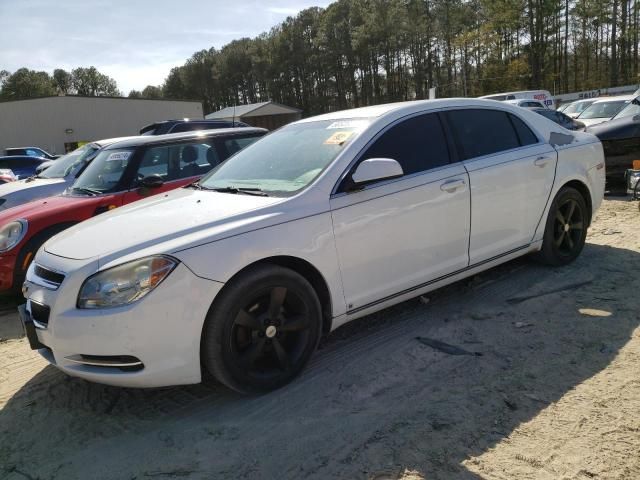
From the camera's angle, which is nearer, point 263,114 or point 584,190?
point 584,190

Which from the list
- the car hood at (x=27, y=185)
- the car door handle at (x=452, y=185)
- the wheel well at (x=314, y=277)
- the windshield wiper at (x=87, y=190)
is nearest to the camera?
the wheel well at (x=314, y=277)

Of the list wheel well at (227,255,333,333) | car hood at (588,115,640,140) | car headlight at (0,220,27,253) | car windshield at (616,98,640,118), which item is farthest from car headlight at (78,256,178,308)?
car windshield at (616,98,640,118)

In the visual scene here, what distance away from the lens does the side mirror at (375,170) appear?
3229 mm

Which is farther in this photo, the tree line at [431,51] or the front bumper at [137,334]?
the tree line at [431,51]

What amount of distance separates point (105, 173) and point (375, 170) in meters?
4.07

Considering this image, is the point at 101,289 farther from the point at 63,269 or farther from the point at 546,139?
the point at 546,139

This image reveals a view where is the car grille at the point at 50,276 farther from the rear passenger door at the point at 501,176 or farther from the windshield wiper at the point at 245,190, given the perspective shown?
the rear passenger door at the point at 501,176

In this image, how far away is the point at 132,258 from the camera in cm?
268

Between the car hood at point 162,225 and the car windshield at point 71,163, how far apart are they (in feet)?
15.4

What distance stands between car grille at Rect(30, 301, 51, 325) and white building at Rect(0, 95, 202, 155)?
3952 cm

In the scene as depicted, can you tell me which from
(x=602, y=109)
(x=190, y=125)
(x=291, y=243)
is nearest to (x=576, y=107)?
(x=602, y=109)

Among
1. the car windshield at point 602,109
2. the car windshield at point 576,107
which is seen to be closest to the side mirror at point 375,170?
the car windshield at point 602,109

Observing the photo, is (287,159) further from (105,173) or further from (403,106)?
(105,173)

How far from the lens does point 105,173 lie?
19.8 feet
